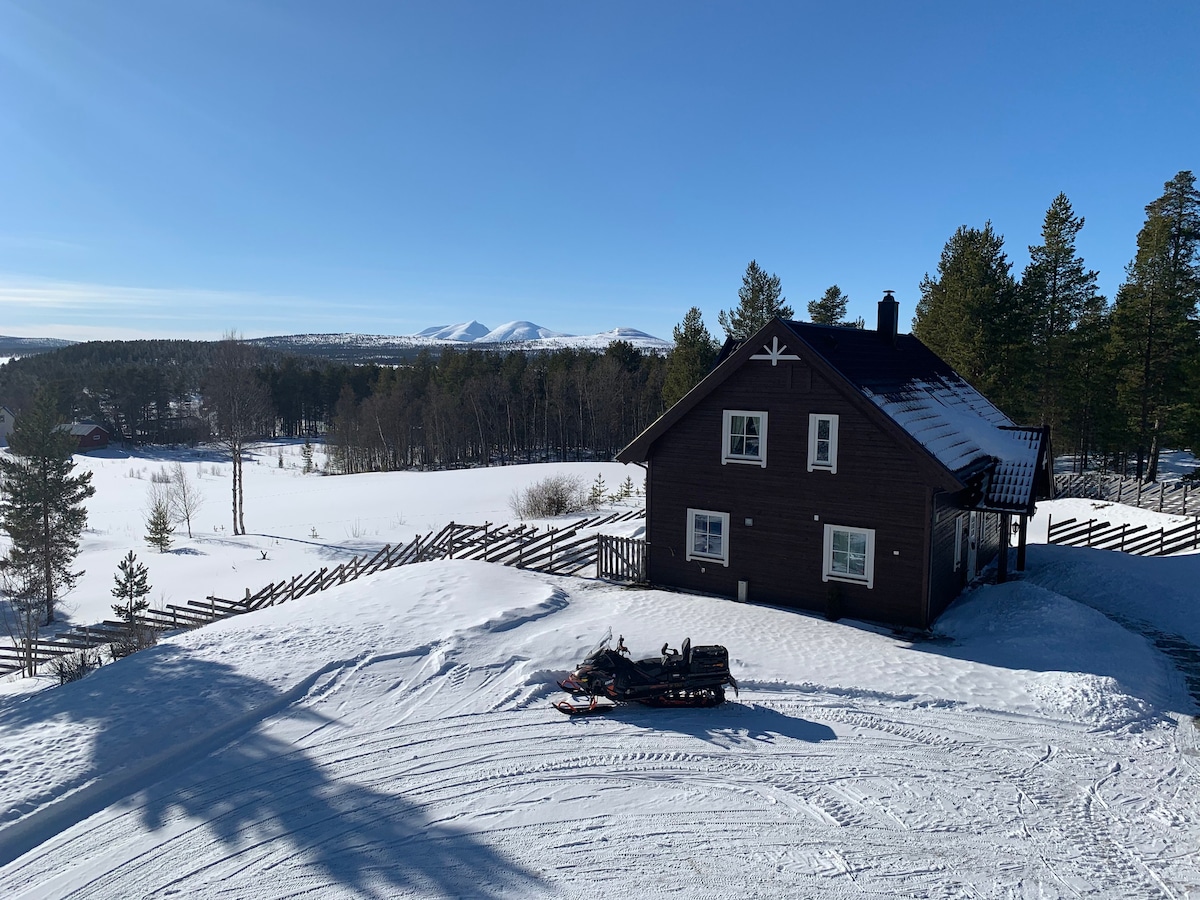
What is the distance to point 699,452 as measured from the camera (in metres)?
19.3

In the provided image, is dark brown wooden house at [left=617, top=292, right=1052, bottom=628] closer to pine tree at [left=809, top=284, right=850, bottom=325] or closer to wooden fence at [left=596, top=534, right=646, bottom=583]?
wooden fence at [left=596, top=534, right=646, bottom=583]

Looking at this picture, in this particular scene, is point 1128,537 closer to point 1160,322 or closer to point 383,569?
point 1160,322

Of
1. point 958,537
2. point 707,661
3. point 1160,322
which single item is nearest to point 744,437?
point 958,537

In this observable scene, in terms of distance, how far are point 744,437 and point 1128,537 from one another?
17.8m

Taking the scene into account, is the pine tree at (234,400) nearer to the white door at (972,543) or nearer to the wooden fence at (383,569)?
the wooden fence at (383,569)

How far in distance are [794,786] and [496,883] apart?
170 inches

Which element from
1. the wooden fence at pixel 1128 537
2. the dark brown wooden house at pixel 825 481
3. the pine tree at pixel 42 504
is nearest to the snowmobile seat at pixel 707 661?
the dark brown wooden house at pixel 825 481

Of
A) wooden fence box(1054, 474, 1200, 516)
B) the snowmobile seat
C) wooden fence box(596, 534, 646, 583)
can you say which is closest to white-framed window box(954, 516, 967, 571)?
wooden fence box(596, 534, 646, 583)

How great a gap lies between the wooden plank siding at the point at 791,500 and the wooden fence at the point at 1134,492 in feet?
54.0

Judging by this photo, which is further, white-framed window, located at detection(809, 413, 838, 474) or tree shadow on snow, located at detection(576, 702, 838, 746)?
white-framed window, located at detection(809, 413, 838, 474)

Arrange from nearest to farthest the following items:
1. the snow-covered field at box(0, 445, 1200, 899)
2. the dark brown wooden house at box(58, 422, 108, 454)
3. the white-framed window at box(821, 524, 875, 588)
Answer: the snow-covered field at box(0, 445, 1200, 899), the white-framed window at box(821, 524, 875, 588), the dark brown wooden house at box(58, 422, 108, 454)

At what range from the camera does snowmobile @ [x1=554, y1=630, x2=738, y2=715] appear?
478 inches

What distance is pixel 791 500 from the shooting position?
17922 millimetres

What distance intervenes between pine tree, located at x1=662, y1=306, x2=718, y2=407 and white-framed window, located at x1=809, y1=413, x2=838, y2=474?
1423 inches
